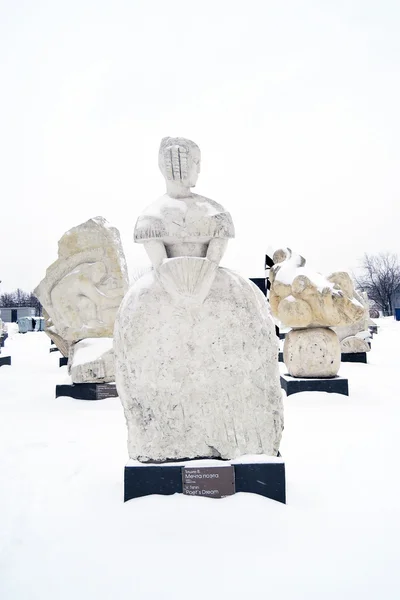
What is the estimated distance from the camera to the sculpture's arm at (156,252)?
2812 mm

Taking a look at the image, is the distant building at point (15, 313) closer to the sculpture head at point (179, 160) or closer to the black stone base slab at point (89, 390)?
the black stone base slab at point (89, 390)

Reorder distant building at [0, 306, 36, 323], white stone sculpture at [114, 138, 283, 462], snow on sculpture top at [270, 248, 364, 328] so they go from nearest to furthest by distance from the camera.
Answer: white stone sculpture at [114, 138, 283, 462] < snow on sculpture top at [270, 248, 364, 328] < distant building at [0, 306, 36, 323]

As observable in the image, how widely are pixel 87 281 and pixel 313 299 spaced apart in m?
3.22

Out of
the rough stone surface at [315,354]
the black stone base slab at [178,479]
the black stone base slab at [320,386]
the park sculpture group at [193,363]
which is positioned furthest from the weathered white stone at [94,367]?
the black stone base slab at [178,479]

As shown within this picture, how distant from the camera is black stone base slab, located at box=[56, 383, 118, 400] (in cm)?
625

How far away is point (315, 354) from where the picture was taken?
6.34m

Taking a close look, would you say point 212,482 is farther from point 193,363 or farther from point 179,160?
point 179,160

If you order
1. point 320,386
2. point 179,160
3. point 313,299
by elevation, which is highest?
point 179,160

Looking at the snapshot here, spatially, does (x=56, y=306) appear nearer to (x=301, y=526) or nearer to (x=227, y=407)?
(x=227, y=407)

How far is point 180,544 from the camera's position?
223 centimetres

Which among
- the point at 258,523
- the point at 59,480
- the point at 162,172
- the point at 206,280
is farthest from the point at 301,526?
the point at 162,172

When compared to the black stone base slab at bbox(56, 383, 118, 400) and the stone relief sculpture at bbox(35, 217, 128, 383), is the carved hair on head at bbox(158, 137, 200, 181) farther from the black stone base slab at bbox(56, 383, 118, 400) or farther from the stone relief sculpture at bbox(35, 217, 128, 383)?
the stone relief sculpture at bbox(35, 217, 128, 383)

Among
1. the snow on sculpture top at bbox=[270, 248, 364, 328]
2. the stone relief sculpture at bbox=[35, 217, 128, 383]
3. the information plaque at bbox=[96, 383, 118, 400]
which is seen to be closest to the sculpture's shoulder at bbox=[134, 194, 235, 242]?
the snow on sculpture top at bbox=[270, 248, 364, 328]

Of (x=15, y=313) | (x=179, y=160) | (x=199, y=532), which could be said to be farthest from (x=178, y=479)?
(x=15, y=313)
